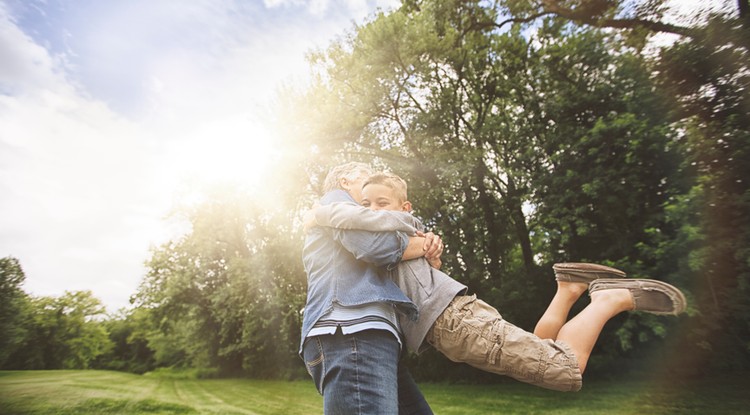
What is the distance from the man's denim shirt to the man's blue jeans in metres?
0.14

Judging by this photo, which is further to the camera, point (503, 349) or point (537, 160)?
point (537, 160)

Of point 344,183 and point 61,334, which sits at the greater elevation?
point 61,334

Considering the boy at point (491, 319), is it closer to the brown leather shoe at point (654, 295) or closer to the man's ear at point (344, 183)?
the brown leather shoe at point (654, 295)

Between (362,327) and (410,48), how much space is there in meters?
12.7

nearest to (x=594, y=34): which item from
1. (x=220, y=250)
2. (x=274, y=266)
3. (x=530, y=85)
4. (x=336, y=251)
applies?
(x=530, y=85)

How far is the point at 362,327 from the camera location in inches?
65.6

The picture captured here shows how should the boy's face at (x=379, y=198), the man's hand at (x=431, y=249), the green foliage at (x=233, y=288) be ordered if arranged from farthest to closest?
1. the green foliage at (x=233, y=288)
2. the boy's face at (x=379, y=198)
3. the man's hand at (x=431, y=249)

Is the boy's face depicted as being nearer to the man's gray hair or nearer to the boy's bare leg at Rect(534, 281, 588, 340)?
the man's gray hair

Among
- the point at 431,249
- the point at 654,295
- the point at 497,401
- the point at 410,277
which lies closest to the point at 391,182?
the point at 431,249

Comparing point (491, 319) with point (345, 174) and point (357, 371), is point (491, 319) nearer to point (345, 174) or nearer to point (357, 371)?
point (357, 371)

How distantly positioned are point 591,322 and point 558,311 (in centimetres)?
26

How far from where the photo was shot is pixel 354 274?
1.93 m

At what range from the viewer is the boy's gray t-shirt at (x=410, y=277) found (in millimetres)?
1905

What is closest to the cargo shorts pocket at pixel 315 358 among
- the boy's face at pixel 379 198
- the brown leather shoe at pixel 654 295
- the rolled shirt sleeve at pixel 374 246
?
the rolled shirt sleeve at pixel 374 246
